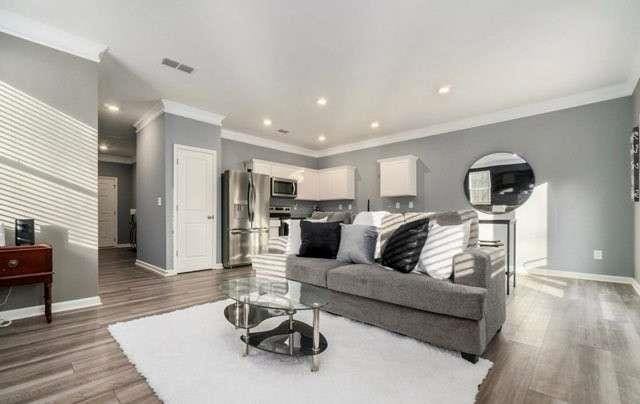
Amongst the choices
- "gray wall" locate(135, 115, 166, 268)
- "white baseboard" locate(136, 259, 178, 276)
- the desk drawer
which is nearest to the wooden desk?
the desk drawer

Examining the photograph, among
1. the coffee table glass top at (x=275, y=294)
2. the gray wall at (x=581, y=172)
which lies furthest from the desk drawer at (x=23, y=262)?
the gray wall at (x=581, y=172)

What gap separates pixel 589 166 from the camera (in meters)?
3.96

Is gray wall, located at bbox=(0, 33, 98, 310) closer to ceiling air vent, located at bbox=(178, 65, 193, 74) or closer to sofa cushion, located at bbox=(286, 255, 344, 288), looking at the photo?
ceiling air vent, located at bbox=(178, 65, 193, 74)

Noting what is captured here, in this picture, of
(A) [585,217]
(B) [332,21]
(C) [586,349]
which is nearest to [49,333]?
(B) [332,21]

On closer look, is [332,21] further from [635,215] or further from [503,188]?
[635,215]

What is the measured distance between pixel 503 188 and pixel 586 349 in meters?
3.11

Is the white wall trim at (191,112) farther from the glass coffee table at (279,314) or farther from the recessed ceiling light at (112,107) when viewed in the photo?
the glass coffee table at (279,314)

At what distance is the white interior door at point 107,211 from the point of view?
7773 mm

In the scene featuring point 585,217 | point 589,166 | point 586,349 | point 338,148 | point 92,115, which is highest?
point 338,148

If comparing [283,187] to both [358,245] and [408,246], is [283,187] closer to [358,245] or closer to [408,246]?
[358,245]

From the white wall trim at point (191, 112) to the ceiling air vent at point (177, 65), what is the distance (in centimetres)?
119

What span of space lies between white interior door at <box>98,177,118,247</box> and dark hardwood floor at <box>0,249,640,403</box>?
5724 mm

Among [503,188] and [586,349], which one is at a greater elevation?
[503,188]

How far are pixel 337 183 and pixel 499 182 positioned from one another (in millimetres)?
3261
